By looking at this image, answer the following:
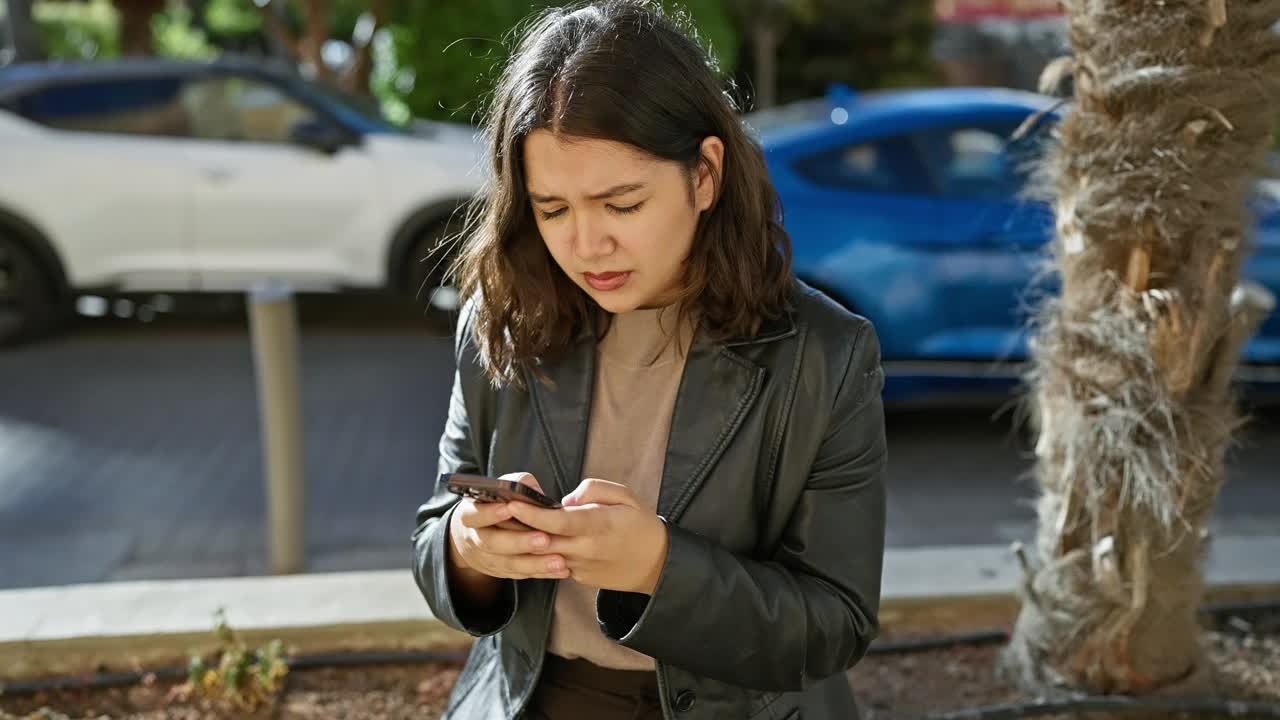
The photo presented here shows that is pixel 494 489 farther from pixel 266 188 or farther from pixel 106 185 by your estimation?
pixel 106 185

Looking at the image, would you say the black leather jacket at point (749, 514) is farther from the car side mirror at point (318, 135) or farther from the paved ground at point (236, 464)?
the car side mirror at point (318, 135)

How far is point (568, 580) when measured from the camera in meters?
2.02

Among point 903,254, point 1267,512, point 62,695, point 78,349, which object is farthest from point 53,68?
point 1267,512

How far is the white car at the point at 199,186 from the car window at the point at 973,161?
305cm

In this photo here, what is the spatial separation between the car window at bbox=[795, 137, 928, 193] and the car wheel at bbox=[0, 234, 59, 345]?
16.1ft

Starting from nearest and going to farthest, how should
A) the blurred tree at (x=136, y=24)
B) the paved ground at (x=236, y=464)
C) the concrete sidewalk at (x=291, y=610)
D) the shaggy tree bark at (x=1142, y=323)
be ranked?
the shaggy tree bark at (x=1142, y=323), the concrete sidewalk at (x=291, y=610), the paved ground at (x=236, y=464), the blurred tree at (x=136, y=24)

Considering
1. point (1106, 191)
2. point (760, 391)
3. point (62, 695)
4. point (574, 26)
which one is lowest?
point (62, 695)

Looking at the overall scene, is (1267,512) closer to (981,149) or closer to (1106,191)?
(981,149)

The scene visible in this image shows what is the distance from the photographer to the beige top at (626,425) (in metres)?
2.02

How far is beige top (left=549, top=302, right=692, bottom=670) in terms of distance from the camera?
2.02 m

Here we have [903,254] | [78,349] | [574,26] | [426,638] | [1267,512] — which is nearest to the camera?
[574,26]

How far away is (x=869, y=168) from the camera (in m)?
6.14

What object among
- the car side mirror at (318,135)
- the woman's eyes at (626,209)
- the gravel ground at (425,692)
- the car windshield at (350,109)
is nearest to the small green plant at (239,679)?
the gravel ground at (425,692)

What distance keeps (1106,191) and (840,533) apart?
1.27 meters
